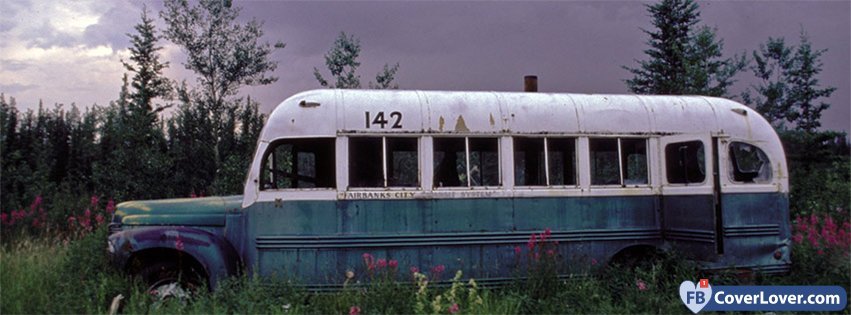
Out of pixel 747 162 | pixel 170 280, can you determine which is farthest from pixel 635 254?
pixel 170 280

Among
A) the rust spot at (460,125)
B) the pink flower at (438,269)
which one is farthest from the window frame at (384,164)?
the pink flower at (438,269)

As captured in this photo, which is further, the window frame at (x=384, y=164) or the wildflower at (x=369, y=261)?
the window frame at (x=384, y=164)

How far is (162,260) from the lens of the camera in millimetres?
6895

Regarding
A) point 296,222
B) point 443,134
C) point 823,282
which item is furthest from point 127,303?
point 823,282

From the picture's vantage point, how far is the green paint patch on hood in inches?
279

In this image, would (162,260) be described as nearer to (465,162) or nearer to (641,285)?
(465,162)

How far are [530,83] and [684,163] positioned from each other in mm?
2123

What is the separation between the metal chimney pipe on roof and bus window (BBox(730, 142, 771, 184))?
97.1 inches

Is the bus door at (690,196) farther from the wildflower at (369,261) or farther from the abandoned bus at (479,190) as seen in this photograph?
the wildflower at (369,261)

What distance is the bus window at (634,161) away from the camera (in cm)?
754

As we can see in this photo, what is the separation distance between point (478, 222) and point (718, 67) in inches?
713

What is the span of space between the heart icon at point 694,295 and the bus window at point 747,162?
1552 mm

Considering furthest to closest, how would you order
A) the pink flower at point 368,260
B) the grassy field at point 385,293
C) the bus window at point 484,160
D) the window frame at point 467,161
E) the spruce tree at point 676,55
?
the spruce tree at point 676,55
the bus window at point 484,160
the window frame at point 467,161
the pink flower at point 368,260
the grassy field at point 385,293

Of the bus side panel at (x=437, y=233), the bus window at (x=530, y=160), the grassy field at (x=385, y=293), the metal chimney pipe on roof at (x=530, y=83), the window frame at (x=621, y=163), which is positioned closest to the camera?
the grassy field at (x=385, y=293)
